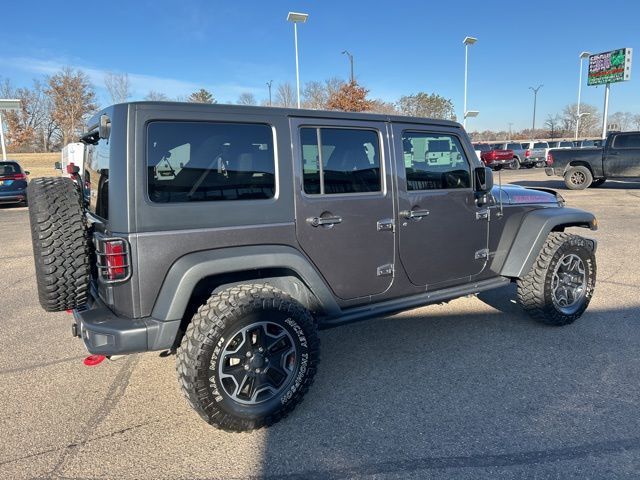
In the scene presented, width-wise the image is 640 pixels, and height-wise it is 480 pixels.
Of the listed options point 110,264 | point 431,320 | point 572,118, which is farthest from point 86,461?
point 572,118

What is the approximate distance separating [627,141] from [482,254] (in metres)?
14.7

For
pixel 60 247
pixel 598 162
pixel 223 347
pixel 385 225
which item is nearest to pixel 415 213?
pixel 385 225

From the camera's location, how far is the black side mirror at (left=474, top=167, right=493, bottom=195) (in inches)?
150

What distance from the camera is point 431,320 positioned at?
4.56 metres

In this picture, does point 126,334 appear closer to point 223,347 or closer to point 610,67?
point 223,347

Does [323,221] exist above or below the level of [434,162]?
below

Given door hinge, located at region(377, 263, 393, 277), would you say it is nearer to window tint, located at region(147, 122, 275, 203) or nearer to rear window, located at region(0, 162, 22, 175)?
window tint, located at region(147, 122, 275, 203)

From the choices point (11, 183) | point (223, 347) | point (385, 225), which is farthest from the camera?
point (11, 183)

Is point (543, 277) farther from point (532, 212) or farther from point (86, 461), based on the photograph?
point (86, 461)

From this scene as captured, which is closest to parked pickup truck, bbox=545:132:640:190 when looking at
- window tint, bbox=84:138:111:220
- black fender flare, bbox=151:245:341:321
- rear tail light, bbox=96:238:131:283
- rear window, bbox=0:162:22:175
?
black fender flare, bbox=151:245:341:321

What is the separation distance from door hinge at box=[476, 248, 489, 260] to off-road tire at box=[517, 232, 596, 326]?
0.48 metres

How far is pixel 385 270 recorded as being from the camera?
339cm

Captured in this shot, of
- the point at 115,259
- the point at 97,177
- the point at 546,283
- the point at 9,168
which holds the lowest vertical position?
the point at 546,283

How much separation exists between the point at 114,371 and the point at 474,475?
2.72 meters
